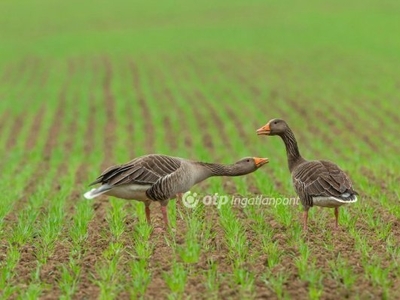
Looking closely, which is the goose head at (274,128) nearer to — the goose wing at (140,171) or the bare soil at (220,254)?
the bare soil at (220,254)

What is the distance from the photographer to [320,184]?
9.21m

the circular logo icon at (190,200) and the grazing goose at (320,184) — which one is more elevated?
the grazing goose at (320,184)

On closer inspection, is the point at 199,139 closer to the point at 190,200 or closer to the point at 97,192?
the point at 190,200

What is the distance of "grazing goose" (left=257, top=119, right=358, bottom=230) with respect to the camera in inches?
353

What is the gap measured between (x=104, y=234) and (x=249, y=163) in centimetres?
227

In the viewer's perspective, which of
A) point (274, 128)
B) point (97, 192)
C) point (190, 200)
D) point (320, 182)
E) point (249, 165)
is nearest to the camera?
point (97, 192)

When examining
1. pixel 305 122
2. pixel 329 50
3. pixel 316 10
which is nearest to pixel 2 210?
pixel 305 122

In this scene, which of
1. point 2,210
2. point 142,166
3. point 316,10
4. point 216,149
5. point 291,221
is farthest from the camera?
point 316,10

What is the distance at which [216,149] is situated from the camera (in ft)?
70.8

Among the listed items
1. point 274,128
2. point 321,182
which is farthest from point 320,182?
point 274,128

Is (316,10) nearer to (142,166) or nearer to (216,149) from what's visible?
(216,149)

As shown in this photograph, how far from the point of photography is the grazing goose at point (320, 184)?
897 cm

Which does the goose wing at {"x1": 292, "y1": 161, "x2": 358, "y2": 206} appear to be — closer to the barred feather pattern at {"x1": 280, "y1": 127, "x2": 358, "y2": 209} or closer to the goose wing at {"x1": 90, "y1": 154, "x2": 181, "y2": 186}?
the barred feather pattern at {"x1": 280, "y1": 127, "x2": 358, "y2": 209}

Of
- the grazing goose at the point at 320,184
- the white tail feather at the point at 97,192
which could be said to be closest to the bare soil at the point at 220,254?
the grazing goose at the point at 320,184
